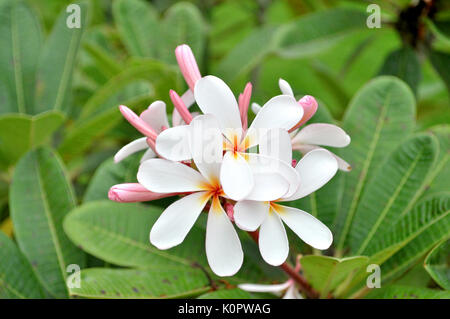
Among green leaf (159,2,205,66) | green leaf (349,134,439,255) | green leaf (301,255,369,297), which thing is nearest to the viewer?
green leaf (301,255,369,297)

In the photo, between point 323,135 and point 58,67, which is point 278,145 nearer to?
point 323,135

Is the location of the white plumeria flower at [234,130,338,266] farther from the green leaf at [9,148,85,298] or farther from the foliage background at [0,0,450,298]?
the green leaf at [9,148,85,298]

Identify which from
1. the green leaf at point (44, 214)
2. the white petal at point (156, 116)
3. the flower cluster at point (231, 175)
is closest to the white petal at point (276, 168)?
the flower cluster at point (231, 175)

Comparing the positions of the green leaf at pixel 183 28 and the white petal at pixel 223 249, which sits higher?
the green leaf at pixel 183 28

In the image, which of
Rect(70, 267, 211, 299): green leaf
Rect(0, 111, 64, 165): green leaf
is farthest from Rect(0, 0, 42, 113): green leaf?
Rect(70, 267, 211, 299): green leaf

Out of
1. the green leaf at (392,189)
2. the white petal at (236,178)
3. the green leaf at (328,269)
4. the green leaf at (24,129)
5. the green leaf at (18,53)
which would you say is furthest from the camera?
the green leaf at (18,53)

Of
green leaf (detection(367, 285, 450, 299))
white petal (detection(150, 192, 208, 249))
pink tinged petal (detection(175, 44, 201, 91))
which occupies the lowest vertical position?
green leaf (detection(367, 285, 450, 299))

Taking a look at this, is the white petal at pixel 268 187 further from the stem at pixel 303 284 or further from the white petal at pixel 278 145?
the stem at pixel 303 284

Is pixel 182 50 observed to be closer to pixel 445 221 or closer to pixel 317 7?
pixel 445 221
